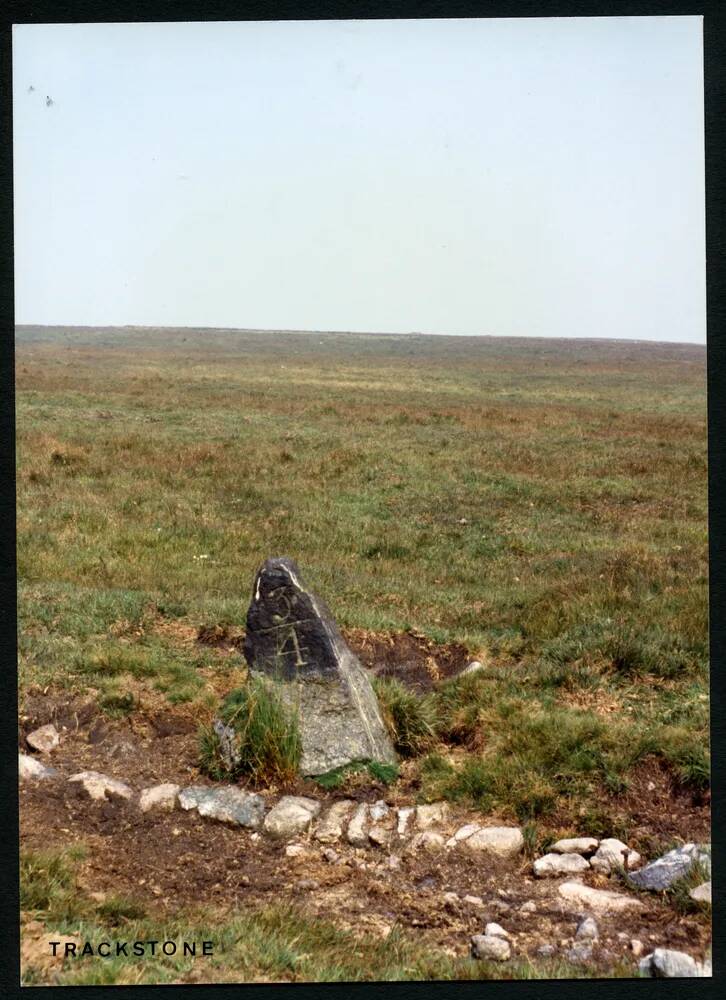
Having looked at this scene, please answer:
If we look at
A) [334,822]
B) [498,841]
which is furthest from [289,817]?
[498,841]

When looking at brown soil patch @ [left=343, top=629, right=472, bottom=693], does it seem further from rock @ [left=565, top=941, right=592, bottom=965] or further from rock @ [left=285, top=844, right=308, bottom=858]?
rock @ [left=565, top=941, right=592, bottom=965]

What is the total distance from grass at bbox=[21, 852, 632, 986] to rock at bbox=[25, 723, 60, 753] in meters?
1.70

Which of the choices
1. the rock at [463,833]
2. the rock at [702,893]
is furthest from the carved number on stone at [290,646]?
the rock at [702,893]

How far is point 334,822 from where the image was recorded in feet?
20.4

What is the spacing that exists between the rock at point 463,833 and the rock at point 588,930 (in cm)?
103

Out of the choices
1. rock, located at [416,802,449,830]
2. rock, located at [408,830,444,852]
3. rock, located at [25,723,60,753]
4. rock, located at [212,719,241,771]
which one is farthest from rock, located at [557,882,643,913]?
rock, located at [25,723,60,753]

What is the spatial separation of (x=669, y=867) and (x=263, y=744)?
2.76 meters

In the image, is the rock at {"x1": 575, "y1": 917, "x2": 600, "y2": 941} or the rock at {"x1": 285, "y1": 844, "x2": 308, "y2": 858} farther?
the rock at {"x1": 285, "y1": 844, "x2": 308, "y2": 858}

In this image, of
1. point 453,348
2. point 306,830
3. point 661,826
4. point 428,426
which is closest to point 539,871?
point 661,826

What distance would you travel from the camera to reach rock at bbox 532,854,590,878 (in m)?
5.73

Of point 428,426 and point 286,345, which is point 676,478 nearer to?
point 428,426

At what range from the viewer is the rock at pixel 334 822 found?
612 cm

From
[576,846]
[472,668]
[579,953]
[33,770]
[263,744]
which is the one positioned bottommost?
[579,953]

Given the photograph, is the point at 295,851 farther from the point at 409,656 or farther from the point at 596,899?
the point at 409,656
